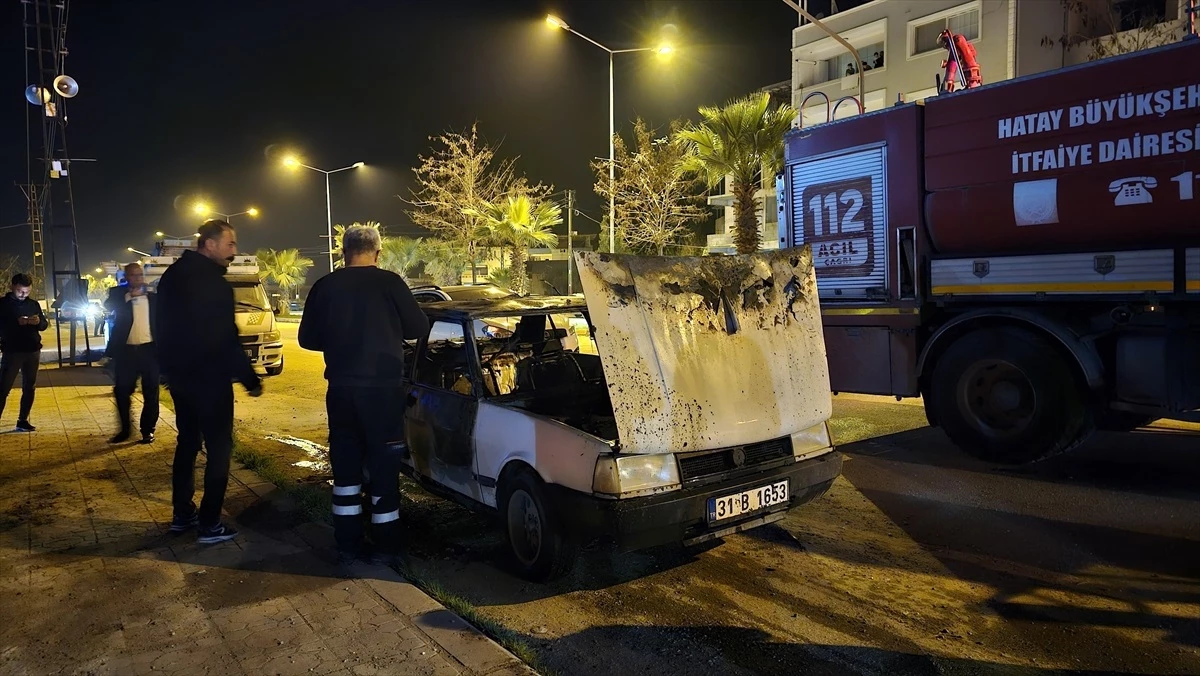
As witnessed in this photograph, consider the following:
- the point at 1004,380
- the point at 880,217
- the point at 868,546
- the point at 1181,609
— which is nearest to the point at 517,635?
the point at 868,546

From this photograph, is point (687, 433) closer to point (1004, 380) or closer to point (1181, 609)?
point (1181, 609)

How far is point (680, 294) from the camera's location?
13.3 ft

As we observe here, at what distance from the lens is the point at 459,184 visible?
30469 millimetres

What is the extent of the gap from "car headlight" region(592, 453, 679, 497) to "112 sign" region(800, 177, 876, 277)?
4.44 m

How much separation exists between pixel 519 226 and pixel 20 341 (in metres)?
17.4

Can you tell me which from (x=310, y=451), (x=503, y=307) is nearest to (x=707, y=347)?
(x=503, y=307)

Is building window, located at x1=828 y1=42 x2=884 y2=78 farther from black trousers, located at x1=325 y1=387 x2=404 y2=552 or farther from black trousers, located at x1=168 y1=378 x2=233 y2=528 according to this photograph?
black trousers, located at x1=168 y1=378 x2=233 y2=528

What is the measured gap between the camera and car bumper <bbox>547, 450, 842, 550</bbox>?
139 inches

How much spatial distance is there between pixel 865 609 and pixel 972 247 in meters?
4.12

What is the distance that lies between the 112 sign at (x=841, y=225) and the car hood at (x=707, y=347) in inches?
119

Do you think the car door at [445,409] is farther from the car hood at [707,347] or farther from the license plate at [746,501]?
the license plate at [746,501]

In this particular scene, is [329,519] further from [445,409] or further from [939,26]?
[939,26]

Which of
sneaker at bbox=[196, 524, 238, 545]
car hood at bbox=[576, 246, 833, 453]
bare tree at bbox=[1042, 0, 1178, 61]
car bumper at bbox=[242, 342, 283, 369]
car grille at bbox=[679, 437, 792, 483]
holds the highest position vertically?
bare tree at bbox=[1042, 0, 1178, 61]

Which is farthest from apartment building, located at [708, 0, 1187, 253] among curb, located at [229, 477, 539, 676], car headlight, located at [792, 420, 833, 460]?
curb, located at [229, 477, 539, 676]
